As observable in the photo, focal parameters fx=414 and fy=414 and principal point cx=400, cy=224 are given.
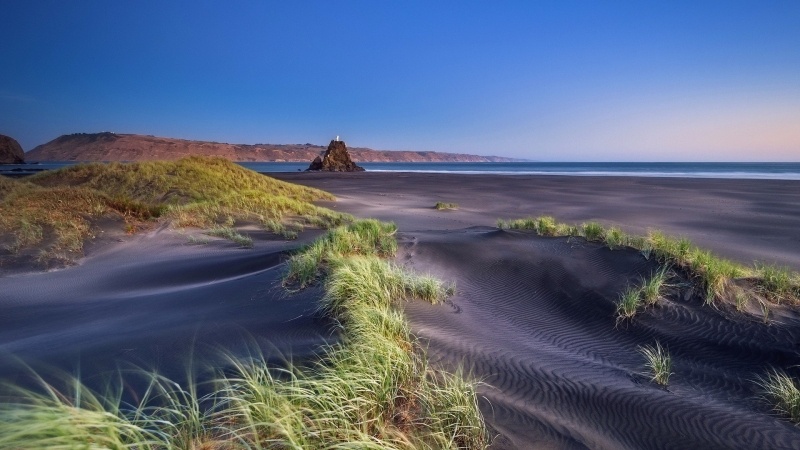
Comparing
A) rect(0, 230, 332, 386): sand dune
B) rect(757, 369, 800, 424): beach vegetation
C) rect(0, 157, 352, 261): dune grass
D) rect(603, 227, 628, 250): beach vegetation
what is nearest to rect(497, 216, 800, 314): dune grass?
rect(603, 227, 628, 250): beach vegetation

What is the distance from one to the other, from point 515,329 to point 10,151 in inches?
3438

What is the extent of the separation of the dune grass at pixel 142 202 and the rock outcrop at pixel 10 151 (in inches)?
2433

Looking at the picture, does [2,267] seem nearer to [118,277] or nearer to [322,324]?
[118,277]

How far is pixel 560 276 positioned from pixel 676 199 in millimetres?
20441

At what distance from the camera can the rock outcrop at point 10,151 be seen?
63.6m

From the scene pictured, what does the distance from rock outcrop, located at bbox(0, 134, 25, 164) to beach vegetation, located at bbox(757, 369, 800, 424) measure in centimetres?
8761

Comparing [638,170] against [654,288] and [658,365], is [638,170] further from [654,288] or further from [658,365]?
[658,365]

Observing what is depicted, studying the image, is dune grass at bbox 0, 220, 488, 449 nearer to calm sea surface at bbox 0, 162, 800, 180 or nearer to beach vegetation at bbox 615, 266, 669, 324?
beach vegetation at bbox 615, 266, 669, 324

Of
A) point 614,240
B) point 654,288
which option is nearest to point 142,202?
point 614,240

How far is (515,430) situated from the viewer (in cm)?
271

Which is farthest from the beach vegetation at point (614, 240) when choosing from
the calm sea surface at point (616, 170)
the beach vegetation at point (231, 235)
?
the calm sea surface at point (616, 170)

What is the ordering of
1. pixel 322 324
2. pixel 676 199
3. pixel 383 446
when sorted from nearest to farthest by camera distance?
pixel 383 446 < pixel 322 324 < pixel 676 199

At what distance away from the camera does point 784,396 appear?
328 centimetres

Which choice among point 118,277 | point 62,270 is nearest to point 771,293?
point 118,277
